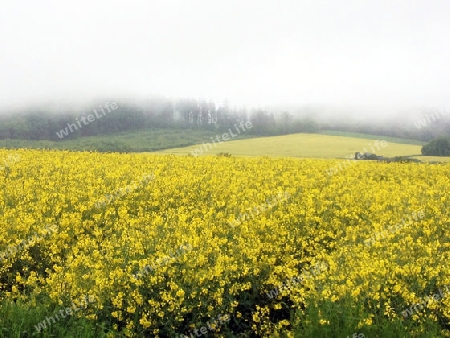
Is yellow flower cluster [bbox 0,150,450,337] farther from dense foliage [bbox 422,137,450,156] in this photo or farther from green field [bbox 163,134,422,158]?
dense foliage [bbox 422,137,450,156]

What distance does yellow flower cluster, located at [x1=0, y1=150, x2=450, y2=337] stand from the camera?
6117mm

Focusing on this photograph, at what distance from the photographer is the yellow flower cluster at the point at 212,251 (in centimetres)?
612

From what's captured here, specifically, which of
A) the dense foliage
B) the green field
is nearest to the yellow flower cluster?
the green field

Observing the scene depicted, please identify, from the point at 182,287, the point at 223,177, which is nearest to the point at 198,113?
the point at 223,177

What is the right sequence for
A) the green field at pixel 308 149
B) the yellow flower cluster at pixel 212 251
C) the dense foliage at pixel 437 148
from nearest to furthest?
the yellow flower cluster at pixel 212 251, the green field at pixel 308 149, the dense foliage at pixel 437 148

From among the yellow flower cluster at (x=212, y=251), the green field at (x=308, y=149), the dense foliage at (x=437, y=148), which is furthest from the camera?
the dense foliage at (x=437, y=148)

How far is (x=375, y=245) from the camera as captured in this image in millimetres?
7629

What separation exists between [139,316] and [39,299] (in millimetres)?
1772

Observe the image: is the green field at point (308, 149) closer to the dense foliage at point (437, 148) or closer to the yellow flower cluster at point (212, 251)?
the dense foliage at point (437, 148)

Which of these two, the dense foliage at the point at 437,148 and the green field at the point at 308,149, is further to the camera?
the dense foliage at the point at 437,148

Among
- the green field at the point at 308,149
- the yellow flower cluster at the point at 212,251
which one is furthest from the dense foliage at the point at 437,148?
the yellow flower cluster at the point at 212,251

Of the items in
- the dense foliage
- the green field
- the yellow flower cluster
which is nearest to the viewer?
the yellow flower cluster

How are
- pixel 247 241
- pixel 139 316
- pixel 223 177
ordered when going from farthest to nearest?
pixel 223 177 → pixel 247 241 → pixel 139 316

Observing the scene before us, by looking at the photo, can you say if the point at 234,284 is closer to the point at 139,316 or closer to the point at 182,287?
the point at 182,287
